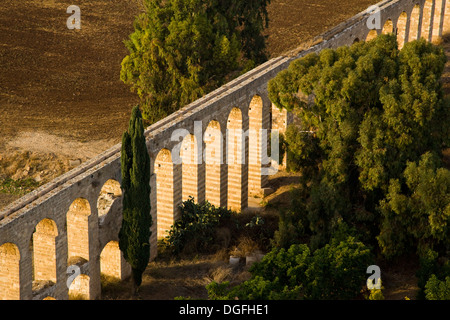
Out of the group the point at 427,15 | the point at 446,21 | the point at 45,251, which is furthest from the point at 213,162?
the point at 446,21

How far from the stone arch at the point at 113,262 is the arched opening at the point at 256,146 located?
9903 mm

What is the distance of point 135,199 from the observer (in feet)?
122

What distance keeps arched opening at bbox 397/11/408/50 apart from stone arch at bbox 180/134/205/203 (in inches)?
953

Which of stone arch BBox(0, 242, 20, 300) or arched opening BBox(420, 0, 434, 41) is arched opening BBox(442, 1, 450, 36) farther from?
stone arch BBox(0, 242, 20, 300)

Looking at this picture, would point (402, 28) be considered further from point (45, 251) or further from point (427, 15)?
point (45, 251)

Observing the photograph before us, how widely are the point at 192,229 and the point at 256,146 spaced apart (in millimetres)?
6538

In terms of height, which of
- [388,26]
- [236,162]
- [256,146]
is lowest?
[236,162]

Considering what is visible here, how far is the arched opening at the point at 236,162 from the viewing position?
44531 mm

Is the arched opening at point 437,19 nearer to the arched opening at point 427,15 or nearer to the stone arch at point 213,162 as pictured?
the arched opening at point 427,15

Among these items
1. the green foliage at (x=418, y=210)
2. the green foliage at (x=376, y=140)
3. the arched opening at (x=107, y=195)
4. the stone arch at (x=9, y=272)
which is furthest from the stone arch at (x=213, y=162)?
the stone arch at (x=9, y=272)

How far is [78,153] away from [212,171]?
397 inches

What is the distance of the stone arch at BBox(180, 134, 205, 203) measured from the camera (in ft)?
138

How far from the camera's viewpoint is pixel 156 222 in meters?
40.9

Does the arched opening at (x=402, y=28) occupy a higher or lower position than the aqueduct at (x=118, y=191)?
higher
